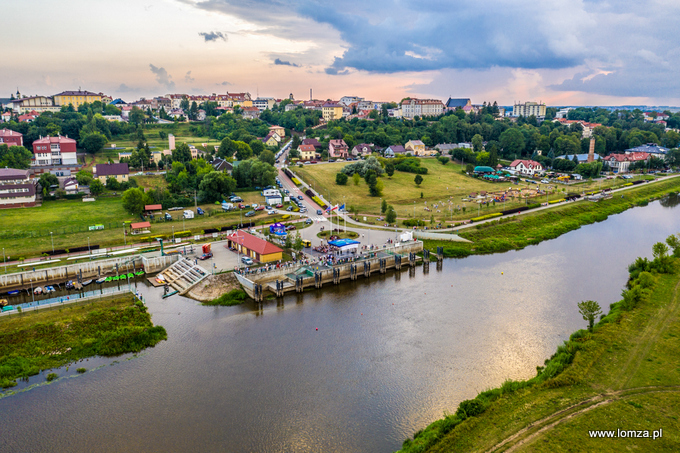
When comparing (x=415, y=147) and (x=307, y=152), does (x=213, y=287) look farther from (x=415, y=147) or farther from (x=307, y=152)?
(x=415, y=147)

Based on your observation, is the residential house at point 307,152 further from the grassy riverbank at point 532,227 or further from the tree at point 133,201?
the grassy riverbank at point 532,227

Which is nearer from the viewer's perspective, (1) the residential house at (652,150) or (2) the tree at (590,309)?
(2) the tree at (590,309)

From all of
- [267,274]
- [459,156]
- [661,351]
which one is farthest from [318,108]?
[661,351]

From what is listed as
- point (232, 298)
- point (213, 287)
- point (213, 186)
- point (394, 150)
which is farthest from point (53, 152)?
point (394, 150)

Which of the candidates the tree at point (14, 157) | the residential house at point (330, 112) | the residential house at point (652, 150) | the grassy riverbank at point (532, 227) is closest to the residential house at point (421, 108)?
the residential house at point (330, 112)

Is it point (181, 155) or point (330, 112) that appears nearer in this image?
point (181, 155)

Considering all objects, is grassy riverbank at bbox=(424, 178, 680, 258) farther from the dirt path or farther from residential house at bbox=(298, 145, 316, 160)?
residential house at bbox=(298, 145, 316, 160)
